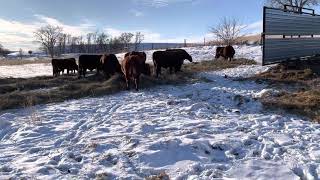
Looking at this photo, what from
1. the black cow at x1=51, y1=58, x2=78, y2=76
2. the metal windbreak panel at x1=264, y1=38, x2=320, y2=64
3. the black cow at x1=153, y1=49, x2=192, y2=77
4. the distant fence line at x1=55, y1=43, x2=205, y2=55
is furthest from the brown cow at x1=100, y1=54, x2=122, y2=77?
the distant fence line at x1=55, y1=43, x2=205, y2=55

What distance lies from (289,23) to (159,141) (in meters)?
14.5

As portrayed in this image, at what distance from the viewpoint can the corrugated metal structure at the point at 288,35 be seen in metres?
18.3

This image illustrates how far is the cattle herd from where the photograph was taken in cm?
1503

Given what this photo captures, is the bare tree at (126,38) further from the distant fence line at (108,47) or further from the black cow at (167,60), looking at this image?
the black cow at (167,60)

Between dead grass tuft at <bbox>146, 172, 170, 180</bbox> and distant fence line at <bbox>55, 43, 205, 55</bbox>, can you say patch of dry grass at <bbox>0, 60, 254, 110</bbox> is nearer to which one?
dead grass tuft at <bbox>146, 172, 170, 180</bbox>

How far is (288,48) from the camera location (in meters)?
20.0

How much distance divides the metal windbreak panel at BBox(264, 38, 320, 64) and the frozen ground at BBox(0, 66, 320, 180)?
7.47m

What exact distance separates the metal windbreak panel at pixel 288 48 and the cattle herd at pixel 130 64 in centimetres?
407

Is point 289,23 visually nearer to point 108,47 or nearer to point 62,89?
point 62,89

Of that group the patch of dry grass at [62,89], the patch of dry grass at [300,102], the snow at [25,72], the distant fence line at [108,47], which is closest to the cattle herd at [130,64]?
the patch of dry grass at [62,89]

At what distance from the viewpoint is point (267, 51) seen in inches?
724

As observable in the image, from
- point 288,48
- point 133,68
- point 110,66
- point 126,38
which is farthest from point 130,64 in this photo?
point 126,38

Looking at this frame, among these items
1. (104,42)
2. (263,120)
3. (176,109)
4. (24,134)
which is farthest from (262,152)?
(104,42)

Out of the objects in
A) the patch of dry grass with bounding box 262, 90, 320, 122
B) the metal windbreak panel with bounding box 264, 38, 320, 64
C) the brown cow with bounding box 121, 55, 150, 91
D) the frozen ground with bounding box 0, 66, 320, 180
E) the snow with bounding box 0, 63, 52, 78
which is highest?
the metal windbreak panel with bounding box 264, 38, 320, 64
